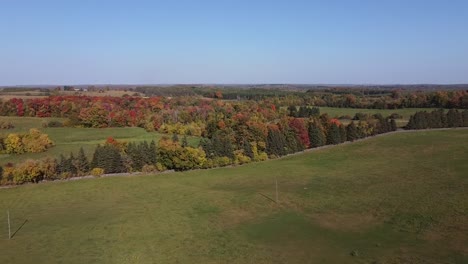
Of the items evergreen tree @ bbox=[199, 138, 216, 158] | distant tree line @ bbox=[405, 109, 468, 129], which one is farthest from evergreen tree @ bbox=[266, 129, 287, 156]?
distant tree line @ bbox=[405, 109, 468, 129]

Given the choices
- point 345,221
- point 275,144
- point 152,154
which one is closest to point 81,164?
point 152,154

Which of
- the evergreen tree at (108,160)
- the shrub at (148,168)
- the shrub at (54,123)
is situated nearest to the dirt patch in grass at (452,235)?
the shrub at (148,168)

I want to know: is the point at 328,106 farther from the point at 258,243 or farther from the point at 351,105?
the point at 258,243

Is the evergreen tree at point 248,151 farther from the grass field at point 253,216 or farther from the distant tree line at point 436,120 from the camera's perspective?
the distant tree line at point 436,120

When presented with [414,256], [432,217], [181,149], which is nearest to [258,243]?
[414,256]

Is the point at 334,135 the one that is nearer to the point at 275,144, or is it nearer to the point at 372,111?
the point at 275,144

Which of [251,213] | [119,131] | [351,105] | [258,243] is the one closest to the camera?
[258,243]
